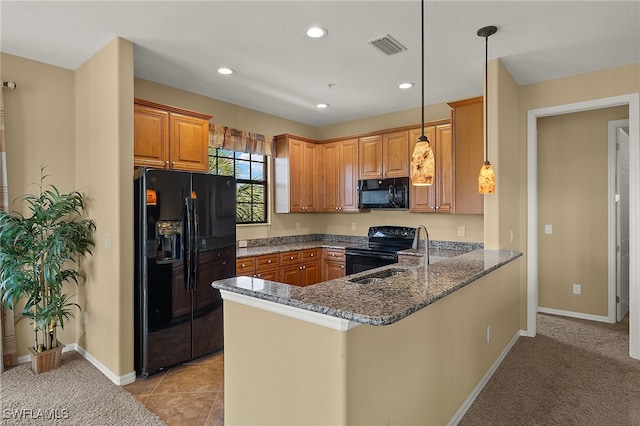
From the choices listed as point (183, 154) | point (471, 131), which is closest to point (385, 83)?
point (471, 131)

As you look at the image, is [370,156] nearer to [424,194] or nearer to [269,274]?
[424,194]

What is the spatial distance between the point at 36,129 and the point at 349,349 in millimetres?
3459

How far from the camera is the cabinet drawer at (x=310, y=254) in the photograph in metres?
4.86

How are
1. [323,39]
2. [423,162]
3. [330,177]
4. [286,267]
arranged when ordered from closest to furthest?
1. [423,162]
2. [323,39]
3. [286,267]
4. [330,177]

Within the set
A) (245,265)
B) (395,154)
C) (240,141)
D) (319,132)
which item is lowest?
(245,265)

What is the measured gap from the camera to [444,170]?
434 centimetres

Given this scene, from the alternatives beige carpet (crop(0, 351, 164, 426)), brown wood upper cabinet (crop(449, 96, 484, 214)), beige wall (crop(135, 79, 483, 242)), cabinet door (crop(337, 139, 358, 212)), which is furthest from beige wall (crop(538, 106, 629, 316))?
beige carpet (crop(0, 351, 164, 426))

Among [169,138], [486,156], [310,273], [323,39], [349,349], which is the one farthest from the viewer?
[310,273]

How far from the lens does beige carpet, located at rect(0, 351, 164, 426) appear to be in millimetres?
2350

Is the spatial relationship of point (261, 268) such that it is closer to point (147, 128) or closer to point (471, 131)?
point (147, 128)

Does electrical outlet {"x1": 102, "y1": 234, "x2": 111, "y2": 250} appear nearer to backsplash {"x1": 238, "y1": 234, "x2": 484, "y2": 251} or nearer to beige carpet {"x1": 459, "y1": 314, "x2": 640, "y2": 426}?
backsplash {"x1": 238, "y1": 234, "x2": 484, "y2": 251}

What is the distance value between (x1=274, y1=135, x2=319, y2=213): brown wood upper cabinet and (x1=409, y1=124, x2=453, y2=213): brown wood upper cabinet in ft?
5.30

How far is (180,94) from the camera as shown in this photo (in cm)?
409

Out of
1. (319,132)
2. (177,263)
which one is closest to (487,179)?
(177,263)
